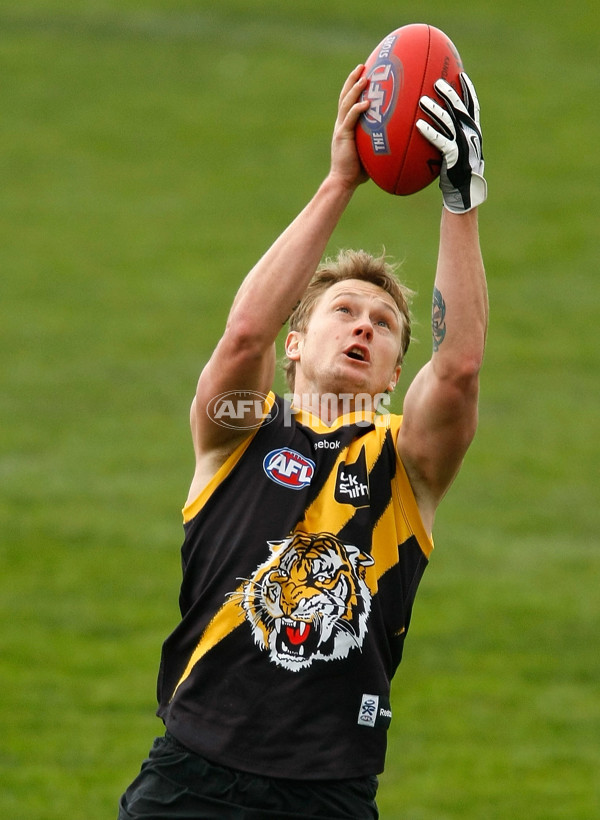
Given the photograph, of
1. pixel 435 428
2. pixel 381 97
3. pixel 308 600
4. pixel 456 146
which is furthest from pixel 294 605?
pixel 381 97

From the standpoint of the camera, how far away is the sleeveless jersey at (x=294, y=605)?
12.2ft

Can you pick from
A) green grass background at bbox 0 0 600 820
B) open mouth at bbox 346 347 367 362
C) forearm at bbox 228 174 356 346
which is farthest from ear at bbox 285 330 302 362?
green grass background at bbox 0 0 600 820

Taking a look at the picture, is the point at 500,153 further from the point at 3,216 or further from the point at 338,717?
the point at 338,717

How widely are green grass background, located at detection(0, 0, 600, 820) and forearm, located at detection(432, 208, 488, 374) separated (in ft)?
17.6

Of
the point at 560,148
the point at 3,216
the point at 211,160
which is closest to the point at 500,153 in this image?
the point at 560,148

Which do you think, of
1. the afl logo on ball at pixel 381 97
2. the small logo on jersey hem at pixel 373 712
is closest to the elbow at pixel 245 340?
the afl logo on ball at pixel 381 97

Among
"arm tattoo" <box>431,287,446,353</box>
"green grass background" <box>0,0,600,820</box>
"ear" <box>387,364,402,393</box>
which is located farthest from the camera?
"green grass background" <box>0,0,600,820</box>

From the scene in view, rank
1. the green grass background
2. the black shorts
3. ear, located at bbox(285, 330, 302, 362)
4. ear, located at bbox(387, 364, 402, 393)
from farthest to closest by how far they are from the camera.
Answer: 1. the green grass background
2. ear, located at bbox(285, 330, 302, 362)
3. ear, located at bbox(387, 364, 402, 393)
4. the black shorts

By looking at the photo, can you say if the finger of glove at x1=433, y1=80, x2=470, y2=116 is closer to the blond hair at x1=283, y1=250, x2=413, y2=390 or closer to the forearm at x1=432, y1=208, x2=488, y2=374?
the forearm at x1=432, y1=208, x2=488, y2=374

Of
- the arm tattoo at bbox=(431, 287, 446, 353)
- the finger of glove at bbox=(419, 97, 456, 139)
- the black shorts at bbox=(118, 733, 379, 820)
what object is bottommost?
the black shorts at bbox=(118, 733, 379, 820)

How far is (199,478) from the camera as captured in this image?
3947 mm

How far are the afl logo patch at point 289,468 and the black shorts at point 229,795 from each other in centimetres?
83

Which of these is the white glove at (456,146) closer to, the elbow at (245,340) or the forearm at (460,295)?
the forearm at (460,295)

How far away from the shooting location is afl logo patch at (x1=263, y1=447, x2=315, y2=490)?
3.85m
